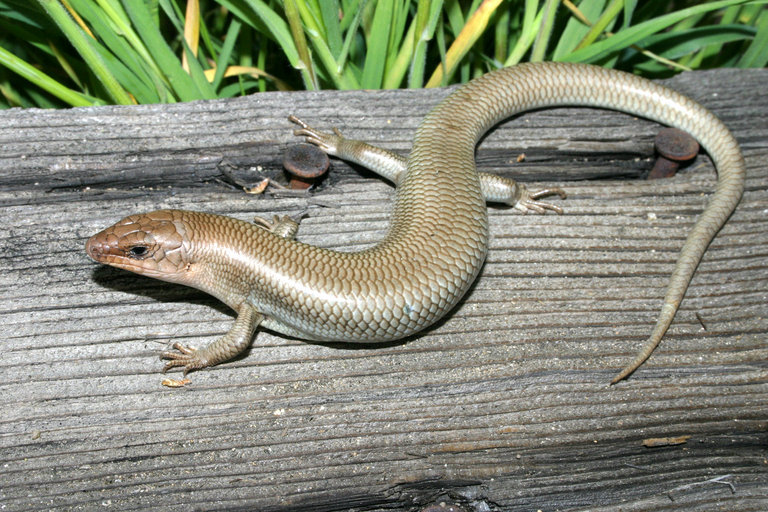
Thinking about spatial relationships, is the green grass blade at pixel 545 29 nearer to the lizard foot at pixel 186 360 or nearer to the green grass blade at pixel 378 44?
the green grass blade at pixel 378 44

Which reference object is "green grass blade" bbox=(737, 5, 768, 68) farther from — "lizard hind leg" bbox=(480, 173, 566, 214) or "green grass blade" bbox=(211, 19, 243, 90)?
"green grass blade" bbox=(211, 19, 243, 90)

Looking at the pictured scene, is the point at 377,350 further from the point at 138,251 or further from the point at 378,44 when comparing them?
the point at 378,44

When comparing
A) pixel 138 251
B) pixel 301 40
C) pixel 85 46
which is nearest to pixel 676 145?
pixel 301 40

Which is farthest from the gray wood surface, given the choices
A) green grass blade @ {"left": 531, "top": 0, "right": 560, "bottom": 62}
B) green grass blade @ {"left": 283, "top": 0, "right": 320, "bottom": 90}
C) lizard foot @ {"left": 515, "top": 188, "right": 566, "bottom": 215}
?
green grass blade @ {"left": 531, "top": 0, "right": 560, "bottom": 62}

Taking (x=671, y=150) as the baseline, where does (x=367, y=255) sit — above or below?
below

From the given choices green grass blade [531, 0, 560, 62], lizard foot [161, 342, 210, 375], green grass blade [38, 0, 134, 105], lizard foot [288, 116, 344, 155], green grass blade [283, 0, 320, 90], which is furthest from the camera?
green grass blade [531, 0, 560, 62]

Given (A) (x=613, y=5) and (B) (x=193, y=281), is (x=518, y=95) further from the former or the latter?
(B) (x=193, y=281)
